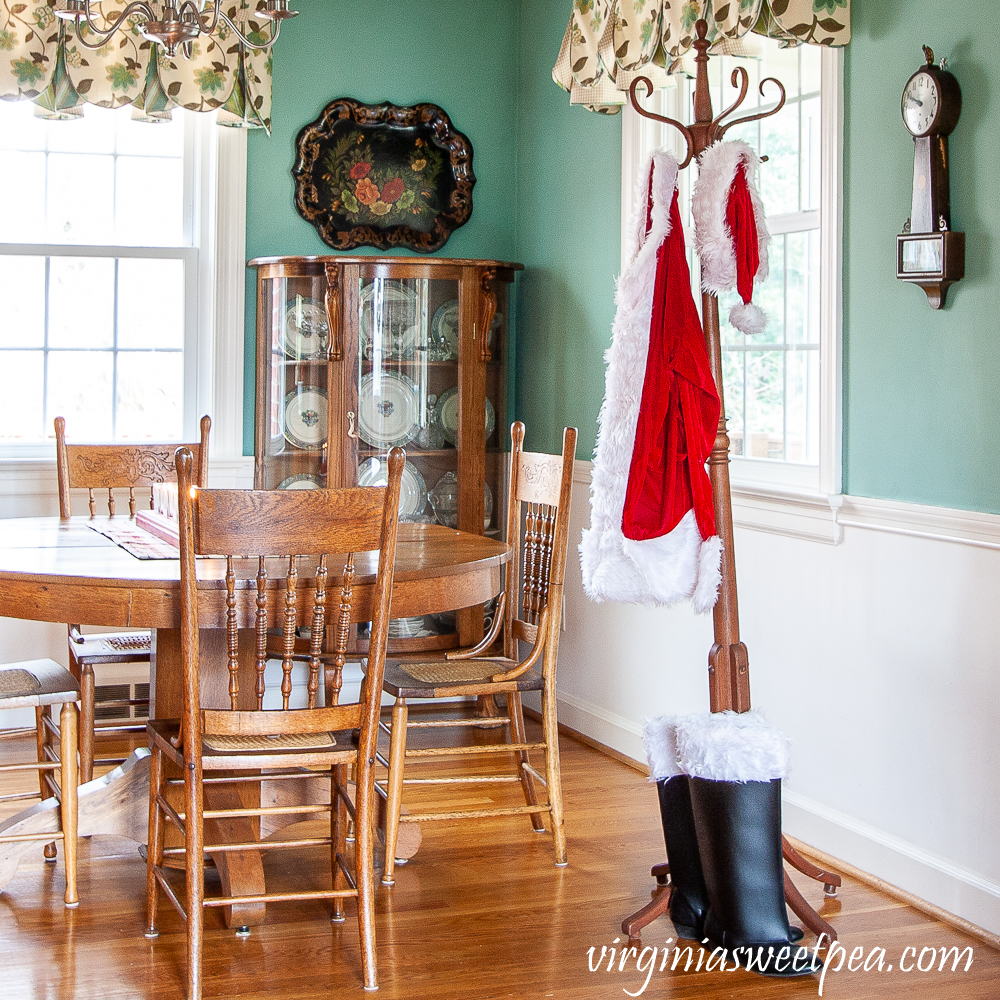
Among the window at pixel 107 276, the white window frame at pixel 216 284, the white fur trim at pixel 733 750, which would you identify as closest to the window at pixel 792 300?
the white fur trim at pixel 733 750

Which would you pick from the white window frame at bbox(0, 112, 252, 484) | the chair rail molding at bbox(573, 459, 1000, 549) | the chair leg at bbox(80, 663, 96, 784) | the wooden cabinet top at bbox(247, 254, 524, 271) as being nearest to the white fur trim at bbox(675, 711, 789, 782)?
the chair rail molding at bbox(573, 459, 1000, 549)

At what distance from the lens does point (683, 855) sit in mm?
2602

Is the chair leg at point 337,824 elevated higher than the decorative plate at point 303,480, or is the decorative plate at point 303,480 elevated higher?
the decorative plate at point 303,480

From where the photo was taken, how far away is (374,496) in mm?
2293

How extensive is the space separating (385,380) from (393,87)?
3.82 ft

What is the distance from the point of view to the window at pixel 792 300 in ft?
9.90

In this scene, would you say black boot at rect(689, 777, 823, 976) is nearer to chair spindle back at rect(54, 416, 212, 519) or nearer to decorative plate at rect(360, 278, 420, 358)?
→ chair spindle back at rect(54, 416, 212, 519)

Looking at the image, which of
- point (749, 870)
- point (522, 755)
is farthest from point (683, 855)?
point (522, 755)

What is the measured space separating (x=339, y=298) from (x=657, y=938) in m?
2.42

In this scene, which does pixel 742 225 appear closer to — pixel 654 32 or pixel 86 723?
pixel 654 32

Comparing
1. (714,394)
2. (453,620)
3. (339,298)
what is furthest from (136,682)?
(714,394)

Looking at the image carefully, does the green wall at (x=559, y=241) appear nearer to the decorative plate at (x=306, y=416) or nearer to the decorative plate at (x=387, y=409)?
the decorative plate at (x=387, y=409)

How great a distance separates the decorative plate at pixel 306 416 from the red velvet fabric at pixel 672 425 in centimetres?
195

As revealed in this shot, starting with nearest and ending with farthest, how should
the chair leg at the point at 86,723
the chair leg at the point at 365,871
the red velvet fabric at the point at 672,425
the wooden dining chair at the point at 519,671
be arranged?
the chair leg at the point at 365,871
the red velvet fabric at the point at 672,425
the wooden dining chair at the point at 519,671
the chair leg at the point at 86,723
